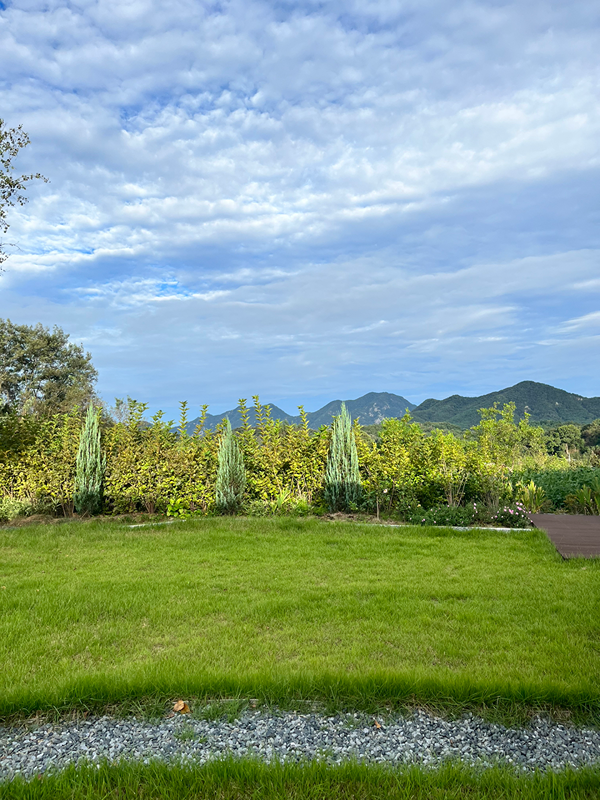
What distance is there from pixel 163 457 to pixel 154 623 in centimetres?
569

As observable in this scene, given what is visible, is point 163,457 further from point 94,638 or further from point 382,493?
point 94,638

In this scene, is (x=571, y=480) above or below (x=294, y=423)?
below

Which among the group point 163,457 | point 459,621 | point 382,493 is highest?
point 163,457

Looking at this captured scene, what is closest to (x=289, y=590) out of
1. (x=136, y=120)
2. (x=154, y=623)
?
(x=154, y=623)

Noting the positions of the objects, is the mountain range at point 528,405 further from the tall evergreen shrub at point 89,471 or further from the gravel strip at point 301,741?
the gravel strip at point 301,741

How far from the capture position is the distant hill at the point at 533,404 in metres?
56.4

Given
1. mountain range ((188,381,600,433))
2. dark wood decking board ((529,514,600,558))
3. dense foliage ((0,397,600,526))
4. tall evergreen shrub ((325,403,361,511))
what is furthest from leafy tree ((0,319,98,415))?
mountain range ((188,381,600,433))

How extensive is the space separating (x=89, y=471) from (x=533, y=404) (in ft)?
189

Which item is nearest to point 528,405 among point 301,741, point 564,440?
point 564,440

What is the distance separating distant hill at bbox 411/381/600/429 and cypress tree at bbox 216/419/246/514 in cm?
4806

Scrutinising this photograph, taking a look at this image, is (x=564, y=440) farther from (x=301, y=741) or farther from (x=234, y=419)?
(x=301, y=741)

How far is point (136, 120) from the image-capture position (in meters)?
9.23

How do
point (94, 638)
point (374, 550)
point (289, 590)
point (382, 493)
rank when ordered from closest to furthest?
point (94, 638) < point (289, 590) < point (374, 550) < point (382, 493)

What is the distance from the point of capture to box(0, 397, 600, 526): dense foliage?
9.09 m
